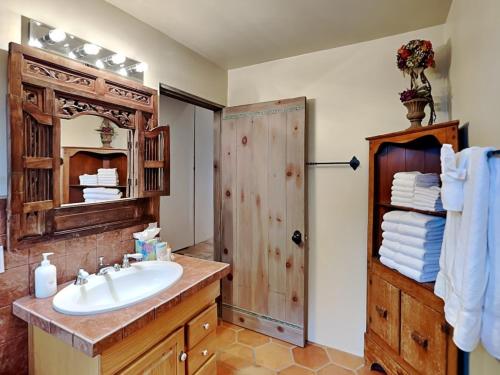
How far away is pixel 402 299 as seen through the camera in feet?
5.00

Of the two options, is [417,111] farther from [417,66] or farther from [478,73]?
[478,73]

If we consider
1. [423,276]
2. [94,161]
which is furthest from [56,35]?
[423,276]

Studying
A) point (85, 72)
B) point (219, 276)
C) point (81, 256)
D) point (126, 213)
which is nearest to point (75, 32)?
point (85, 72)

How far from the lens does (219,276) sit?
5.06ft

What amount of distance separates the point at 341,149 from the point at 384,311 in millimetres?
1130

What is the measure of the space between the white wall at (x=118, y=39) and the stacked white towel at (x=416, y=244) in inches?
67.2

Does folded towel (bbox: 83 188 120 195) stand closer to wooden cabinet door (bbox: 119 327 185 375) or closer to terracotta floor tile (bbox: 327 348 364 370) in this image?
wooden cabinet door (bbox: 119 327 185 375)

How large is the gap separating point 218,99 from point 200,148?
1.74 meters

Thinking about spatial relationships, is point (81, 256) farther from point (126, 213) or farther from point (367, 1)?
point (367, 1)

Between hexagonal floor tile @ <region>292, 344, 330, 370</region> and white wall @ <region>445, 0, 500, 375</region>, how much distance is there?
108 centimetres

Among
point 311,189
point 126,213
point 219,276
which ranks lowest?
point 219,276

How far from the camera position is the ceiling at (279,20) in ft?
5.15

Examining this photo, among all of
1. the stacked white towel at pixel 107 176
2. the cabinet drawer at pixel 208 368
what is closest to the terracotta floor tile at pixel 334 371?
the cabinet drawer at pixel 208 368

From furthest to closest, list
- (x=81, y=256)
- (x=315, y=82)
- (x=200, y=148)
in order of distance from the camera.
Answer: (x=200, y=148) → (x=315, y=82) → (x=81, y=256)
